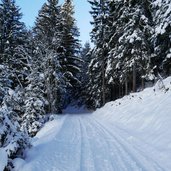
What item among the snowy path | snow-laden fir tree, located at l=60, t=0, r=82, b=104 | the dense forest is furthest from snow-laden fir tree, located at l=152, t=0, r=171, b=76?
snow-laden fir tree, located at l=60, t=0, r=82, b=104

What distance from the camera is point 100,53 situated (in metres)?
38.1

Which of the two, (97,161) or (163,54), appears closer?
(97,161)

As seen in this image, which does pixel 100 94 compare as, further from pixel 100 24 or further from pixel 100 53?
pixel 100 24

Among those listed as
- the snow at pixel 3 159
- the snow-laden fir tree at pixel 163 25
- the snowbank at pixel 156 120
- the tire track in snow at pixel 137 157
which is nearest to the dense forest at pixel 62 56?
the snow-laden fir tree at pixel 163 25

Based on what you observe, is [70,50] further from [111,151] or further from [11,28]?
[111,151]

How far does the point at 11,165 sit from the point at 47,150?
6.77 feet

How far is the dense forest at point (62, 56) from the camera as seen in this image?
10344 millimetres

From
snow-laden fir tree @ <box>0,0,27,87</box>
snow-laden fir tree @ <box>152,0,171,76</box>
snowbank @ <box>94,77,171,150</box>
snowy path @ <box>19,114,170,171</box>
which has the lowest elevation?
snowy path @ <box>19,114,170,171</box>

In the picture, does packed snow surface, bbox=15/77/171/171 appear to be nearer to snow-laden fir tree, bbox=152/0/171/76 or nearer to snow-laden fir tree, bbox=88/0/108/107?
snow-laden fir tree, bbox=152/0/171/76

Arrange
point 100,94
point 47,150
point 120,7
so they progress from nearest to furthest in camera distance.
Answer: point 47,150 < point 120,7 < point 100,94

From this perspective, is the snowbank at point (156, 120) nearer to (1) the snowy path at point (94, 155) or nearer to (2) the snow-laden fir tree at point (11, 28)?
(1) the snowy path at point (94, 155)

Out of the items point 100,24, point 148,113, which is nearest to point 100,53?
point 100,24

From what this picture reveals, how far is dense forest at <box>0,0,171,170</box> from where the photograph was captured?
10344 mm

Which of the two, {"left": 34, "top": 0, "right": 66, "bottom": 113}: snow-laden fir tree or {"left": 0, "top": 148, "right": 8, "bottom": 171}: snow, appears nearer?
{"left": 0, "top": 148, "right": 8, "bottom": 171}: snow
